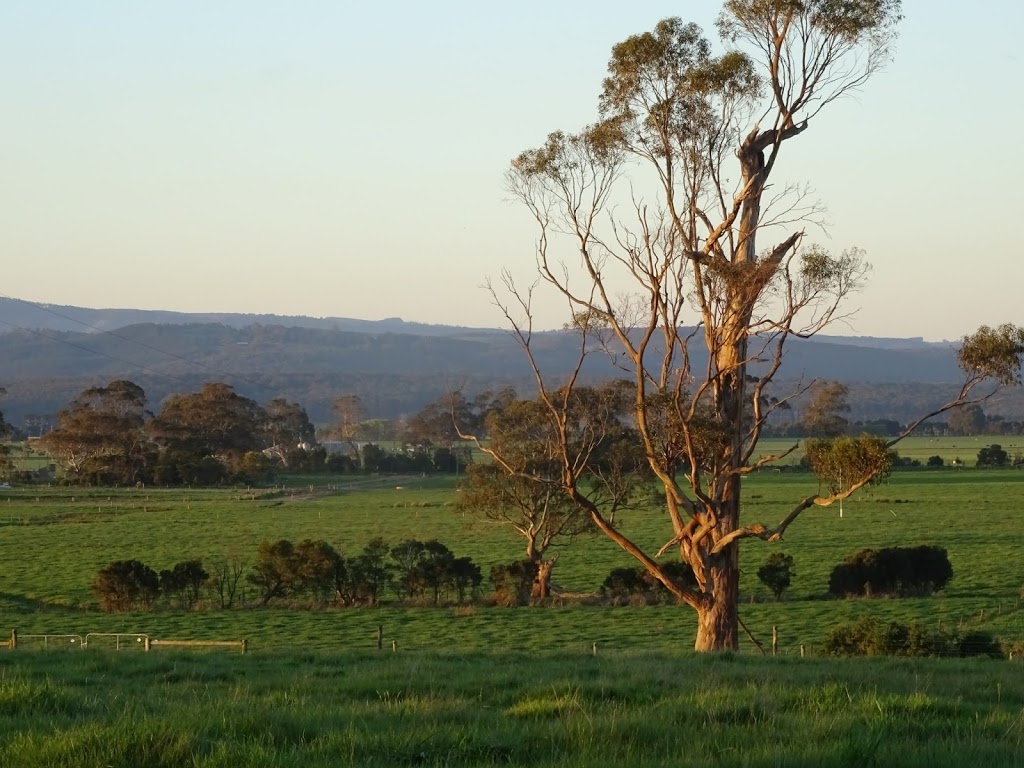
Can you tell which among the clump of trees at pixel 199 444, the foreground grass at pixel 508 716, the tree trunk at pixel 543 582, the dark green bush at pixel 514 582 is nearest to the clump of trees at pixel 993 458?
the clump of trees at pixel 199 444

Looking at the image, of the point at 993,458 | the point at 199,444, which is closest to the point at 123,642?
the point at 199,444

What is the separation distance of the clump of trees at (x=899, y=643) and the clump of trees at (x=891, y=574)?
629 inches

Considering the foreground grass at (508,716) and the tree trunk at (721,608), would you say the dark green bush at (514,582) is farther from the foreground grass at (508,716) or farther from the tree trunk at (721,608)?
the foreground grass at (508,716)

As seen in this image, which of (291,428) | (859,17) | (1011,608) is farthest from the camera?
(291,428)

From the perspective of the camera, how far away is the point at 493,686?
1002 cm

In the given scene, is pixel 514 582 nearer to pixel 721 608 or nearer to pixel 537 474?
pixel 537 474

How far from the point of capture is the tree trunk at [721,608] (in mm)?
20234

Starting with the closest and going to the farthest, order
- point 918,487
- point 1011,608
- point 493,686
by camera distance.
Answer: point 493,686
point 1011,608
point 918,487

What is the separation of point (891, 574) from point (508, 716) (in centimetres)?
3140

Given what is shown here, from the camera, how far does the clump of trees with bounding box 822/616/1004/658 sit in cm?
1955

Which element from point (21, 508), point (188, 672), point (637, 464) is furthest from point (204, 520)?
point (188, 672)

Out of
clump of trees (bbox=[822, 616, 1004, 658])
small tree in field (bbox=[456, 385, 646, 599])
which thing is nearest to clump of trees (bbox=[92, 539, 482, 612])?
small tree in field (bbox=[456, 385, 646, 599])

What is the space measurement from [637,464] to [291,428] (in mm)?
89073

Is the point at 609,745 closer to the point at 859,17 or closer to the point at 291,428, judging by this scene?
the point at 859,17
